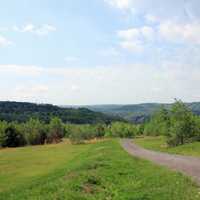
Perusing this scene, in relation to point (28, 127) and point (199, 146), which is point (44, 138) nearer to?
point (28, 127)

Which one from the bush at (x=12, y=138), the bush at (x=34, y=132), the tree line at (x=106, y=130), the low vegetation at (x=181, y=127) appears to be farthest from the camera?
the bush at (x=34, y=132)

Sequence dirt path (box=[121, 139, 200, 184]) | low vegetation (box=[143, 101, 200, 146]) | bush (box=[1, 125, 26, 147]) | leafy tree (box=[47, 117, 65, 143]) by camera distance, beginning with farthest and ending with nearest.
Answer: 1. leafy tree (box=[47, 117, 65, 143])
2. bush (box=[1, 125, 26, 147])
3. low vegetation (box=[143, 101, 200, 146])
4. dirt path (box=[121, 139, 200, 184])

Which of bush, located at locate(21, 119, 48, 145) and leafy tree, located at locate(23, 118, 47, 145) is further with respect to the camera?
leafy tree, located at locate(23, 118, 47, 145)

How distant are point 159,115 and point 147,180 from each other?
242 feet

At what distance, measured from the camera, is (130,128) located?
180 meters

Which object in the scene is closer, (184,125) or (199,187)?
(199,187)

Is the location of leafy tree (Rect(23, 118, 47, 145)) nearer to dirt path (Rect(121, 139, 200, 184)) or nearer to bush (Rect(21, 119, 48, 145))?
bush (Rect(21, 119, 48, 145))

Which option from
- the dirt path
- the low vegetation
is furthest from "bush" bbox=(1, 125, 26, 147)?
the dirt path

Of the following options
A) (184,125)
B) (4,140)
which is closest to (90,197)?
(184,125)

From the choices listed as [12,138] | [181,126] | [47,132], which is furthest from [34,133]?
[181,126]

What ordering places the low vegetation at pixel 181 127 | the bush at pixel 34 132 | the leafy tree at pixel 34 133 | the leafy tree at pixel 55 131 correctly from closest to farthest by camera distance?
the low vegetation at pixel 181 127 < the bush at pixel 34 132 < the leafy tree at pixel 34 133 < the leafy tree at pixel 55 131

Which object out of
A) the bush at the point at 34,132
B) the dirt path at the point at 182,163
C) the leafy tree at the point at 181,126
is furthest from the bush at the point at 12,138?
the dirt path at the point at 182,163

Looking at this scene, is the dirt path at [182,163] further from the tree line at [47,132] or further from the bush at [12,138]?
the tree line at [47,132]

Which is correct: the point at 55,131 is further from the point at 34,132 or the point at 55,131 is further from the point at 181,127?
the point at 181,127
